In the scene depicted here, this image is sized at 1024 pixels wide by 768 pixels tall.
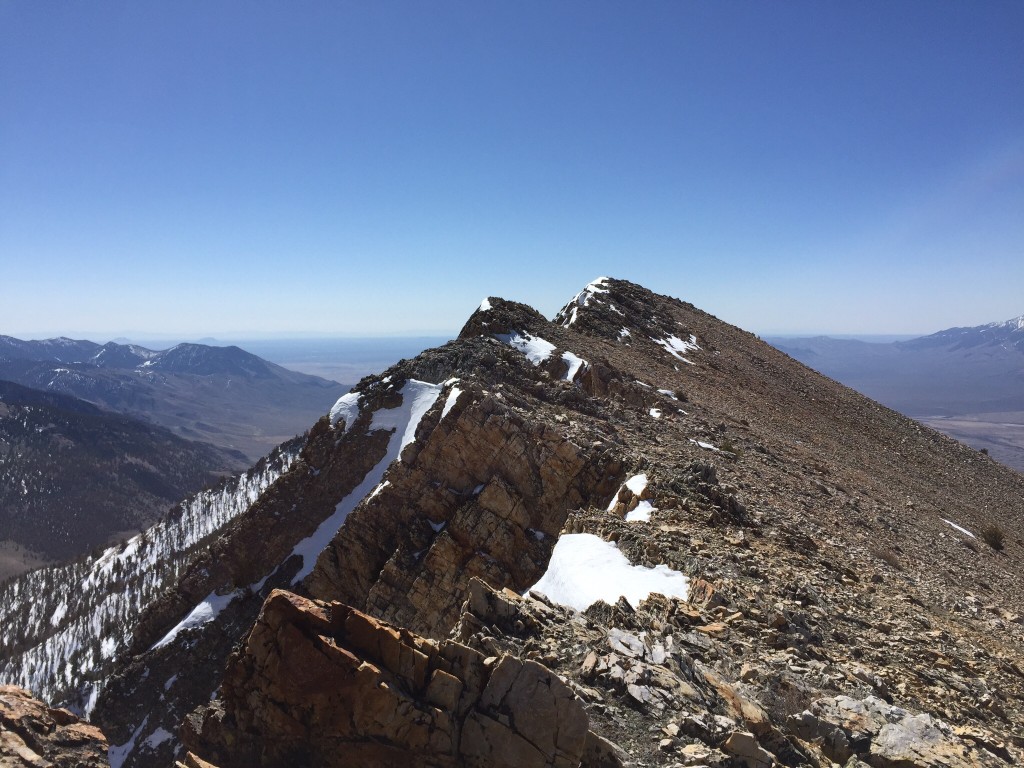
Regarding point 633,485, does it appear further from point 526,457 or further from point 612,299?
point 612,299

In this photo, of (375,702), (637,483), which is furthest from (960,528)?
(375,702)

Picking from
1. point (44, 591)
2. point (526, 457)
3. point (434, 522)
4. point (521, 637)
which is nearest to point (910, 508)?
point (526, 457)

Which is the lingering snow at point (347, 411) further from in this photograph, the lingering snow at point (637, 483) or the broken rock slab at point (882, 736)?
the broken rock slab at point (882, 736)

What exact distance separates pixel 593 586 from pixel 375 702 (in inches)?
322

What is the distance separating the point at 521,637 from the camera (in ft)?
33.3

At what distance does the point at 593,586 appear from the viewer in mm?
14680

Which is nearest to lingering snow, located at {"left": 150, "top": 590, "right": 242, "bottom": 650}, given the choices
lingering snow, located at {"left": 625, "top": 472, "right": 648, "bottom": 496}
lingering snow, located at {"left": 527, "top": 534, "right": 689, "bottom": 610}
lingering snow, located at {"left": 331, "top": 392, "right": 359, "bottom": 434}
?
lingering snow, located at {"left": 331, "top": 392, "right": 359, "bottom": 434}

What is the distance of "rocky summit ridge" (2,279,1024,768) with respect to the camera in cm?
792

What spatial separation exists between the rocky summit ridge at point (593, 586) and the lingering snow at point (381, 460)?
0.21m

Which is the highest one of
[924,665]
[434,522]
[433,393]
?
[433,393]

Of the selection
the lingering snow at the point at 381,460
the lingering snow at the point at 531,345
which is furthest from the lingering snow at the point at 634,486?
the lingering snow at the point at 531,345

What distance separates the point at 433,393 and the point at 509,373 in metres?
4.49

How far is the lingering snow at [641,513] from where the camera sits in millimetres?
18347

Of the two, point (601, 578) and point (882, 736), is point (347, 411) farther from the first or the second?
point (882, 736)
